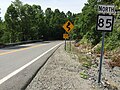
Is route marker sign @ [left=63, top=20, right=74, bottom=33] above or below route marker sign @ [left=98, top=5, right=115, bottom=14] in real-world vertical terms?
below

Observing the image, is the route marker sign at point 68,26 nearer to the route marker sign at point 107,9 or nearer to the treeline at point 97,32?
the treeline at point 97,32

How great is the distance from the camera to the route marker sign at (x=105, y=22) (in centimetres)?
973

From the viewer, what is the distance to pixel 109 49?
94.4ft

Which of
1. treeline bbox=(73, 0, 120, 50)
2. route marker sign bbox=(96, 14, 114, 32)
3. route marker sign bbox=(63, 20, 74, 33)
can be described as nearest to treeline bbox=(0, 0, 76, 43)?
treeline bbox=(73, 0, 120, 50)

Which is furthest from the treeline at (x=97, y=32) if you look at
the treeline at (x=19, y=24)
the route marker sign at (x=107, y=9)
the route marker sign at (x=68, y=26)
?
the treeline at (x=19, y=24)

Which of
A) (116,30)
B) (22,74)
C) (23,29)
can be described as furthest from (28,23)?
(22,74)

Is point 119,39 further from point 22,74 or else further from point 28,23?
point 28,23

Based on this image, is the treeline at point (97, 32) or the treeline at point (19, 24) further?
the treeline at point (19, 24)

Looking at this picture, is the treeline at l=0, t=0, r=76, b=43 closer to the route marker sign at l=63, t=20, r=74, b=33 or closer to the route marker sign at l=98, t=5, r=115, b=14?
the route marker sign at l=63, t=20, r=74, b=33

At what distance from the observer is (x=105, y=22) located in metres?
9.77

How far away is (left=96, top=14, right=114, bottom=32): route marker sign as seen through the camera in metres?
9.73

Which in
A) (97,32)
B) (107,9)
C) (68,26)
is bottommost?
(97,32)

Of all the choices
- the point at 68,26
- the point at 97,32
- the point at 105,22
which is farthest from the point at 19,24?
the point at 105,22

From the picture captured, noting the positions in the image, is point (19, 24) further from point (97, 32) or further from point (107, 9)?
point (107, 9)
